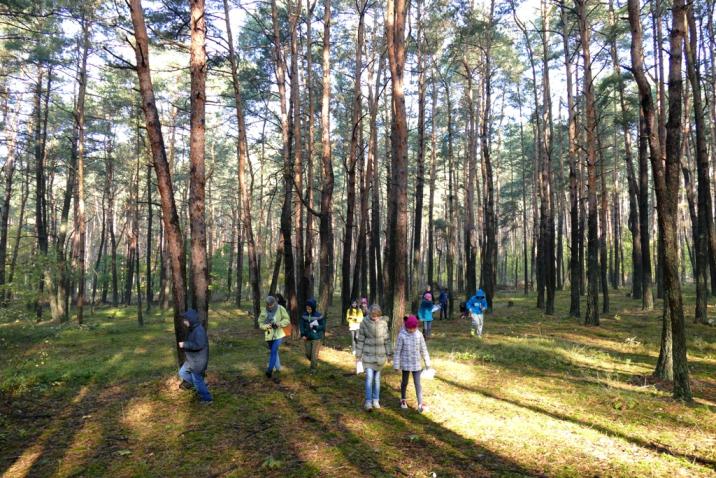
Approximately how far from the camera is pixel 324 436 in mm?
6367

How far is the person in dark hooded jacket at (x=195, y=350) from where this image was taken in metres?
7.58

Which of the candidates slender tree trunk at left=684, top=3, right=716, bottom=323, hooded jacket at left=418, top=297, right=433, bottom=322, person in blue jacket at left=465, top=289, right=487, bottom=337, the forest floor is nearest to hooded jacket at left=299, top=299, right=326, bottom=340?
the forest floor

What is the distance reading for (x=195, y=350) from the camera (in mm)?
7574

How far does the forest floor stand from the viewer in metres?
5.45

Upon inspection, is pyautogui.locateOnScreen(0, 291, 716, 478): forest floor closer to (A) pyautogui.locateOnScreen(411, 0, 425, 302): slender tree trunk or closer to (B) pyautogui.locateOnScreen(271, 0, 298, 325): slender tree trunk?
(B) pyautogui.locateOnScreen(271, 0, 298, 325): slender tree trunk

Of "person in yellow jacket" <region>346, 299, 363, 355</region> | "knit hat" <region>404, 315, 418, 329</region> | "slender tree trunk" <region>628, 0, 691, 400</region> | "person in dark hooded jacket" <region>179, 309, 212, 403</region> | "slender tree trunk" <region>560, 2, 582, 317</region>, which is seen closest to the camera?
"knit hat" <region>404, 315, 418, 329</region>

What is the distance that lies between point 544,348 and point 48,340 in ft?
60.6

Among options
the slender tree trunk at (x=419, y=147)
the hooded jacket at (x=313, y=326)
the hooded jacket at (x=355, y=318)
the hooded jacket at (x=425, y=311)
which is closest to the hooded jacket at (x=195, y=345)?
the hooded jacket at (x=313, y=326)

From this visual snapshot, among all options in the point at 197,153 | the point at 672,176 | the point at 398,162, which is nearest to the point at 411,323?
Result: the point at 398,162

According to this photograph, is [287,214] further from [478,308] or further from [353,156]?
[478,308]

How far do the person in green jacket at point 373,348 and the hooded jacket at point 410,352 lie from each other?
188 mm

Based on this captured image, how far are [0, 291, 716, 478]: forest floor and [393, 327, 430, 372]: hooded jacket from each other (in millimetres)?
870

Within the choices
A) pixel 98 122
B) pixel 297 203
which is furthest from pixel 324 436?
pixel 98 122

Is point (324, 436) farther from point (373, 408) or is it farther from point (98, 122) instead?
point (98, 122)
